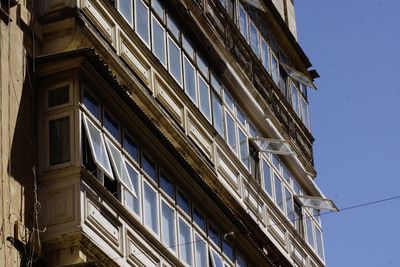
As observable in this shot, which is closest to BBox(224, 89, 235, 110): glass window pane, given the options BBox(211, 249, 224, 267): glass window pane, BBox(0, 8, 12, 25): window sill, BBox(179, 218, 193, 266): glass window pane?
BBox(211, 249, 224, 267): glass window pane

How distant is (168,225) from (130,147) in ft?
5.18

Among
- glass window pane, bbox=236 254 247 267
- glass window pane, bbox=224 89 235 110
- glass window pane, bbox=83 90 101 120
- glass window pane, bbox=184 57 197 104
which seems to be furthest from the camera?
glass window pane, bbox=224 89 235 110

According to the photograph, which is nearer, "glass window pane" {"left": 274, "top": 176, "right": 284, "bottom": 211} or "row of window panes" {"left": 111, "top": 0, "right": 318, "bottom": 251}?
"row of window panes" {"left": 111, "top": 0, "right": 318, "bottom": 251}

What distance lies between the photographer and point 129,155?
60.7 feet

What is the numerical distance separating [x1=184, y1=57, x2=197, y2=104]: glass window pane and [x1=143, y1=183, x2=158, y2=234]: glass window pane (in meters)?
3.31

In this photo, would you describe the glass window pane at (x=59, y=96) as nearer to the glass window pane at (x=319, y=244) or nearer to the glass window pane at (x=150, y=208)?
the glass window pane at (x=150, y=208)

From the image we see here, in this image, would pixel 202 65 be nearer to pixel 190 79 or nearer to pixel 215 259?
pixel 190 79

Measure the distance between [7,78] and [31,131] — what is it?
80 cm

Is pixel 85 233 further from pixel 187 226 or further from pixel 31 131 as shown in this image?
pixel 187 226

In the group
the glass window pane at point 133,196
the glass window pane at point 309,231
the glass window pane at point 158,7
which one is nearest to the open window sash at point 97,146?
the glass window pane at point 133,196

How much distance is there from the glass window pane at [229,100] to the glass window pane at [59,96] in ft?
23.5

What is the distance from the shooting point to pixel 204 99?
901 inches

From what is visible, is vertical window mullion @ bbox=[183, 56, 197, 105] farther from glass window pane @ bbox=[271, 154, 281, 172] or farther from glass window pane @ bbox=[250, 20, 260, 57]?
glass window pane @ bbox=[250, 20, 260, 57]

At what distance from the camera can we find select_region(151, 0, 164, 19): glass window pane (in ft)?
70.2
